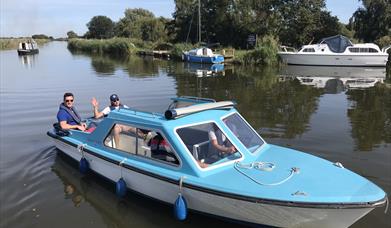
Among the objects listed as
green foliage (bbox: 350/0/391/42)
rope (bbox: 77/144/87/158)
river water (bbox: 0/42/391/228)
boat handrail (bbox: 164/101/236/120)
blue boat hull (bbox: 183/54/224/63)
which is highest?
green foliage (bbox: 350/0/391/42)

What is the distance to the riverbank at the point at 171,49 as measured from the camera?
150 ft

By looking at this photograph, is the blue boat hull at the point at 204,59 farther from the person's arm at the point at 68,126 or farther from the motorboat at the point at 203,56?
the person's arm at the point at 68,126

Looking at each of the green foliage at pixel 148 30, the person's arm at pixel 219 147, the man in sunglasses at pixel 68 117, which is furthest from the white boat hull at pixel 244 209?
the green foliage at pixel 148 30

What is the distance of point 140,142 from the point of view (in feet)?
26.4

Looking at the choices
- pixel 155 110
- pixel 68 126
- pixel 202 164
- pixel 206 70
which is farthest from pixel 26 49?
pixel 202 164

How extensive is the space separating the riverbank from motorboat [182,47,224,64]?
7.92 ft

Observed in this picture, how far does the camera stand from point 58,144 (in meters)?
10.9

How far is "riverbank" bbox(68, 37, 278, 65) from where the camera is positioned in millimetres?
45625

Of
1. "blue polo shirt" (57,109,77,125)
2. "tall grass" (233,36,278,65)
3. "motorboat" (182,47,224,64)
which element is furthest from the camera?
"motorboat" (182,47,224,64)

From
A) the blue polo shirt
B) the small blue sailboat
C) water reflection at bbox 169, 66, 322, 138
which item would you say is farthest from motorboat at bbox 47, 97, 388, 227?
the small blue sailboat

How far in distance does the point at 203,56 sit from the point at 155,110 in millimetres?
31576

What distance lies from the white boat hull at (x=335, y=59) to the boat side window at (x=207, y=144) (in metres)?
37.1

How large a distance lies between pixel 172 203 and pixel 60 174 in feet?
13.5

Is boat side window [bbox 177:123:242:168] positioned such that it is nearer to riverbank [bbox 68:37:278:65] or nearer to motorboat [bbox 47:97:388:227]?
motorboat [bbox 47:97:388:227]
